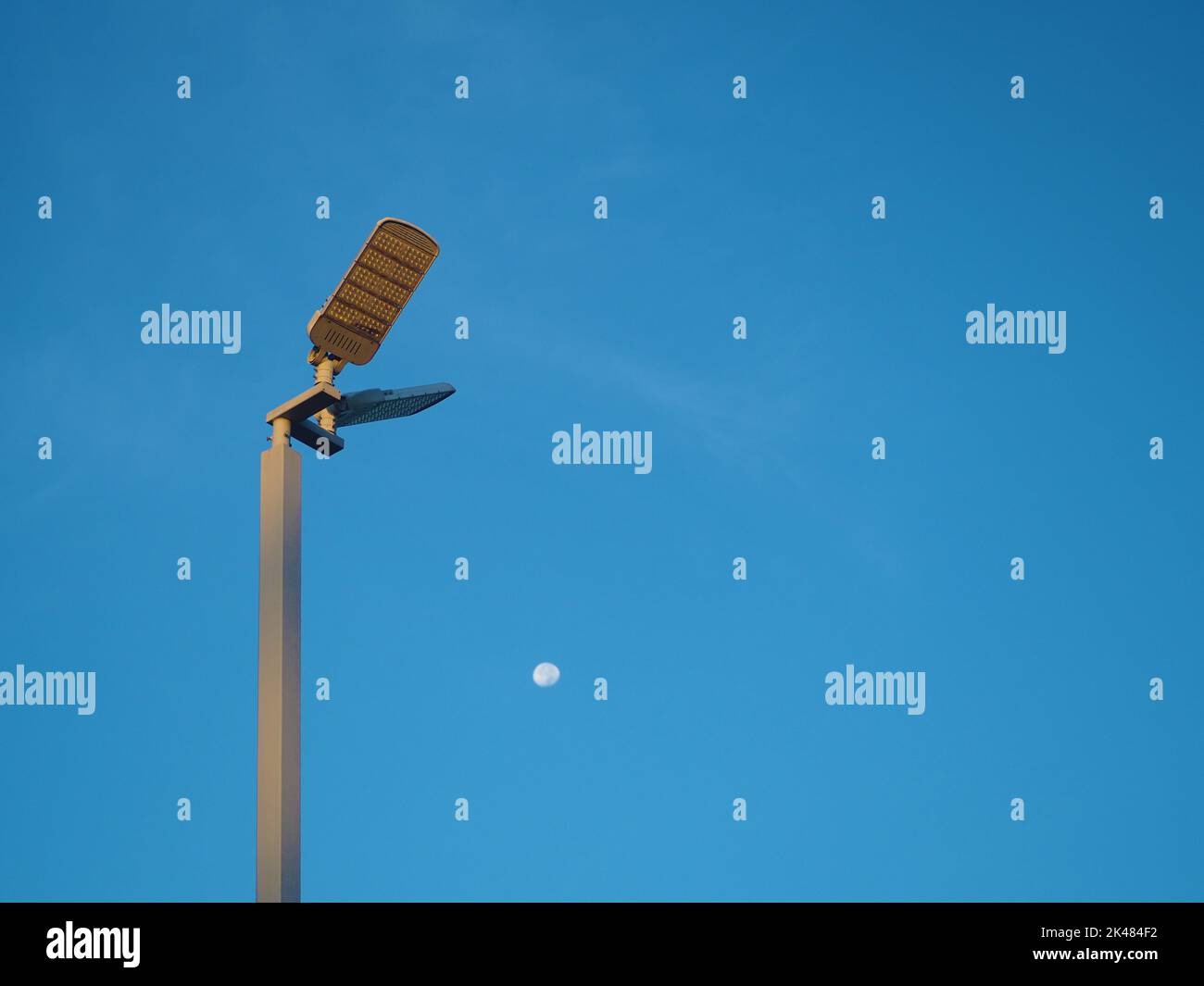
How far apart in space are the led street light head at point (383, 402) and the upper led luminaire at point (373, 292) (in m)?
0.44

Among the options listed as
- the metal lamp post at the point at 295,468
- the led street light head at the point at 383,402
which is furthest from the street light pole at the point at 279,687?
the led street light head at the point at 383,402

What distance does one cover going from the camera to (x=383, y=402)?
68.6ft

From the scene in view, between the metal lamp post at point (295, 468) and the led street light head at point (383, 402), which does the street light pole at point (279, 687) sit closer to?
the metal lamp post at point (295, 468)

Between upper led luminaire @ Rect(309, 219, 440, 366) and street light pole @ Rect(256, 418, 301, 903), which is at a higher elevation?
upper led luminaire @ Rect(309, 219, 440, 366)

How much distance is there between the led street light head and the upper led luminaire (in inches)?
17.4

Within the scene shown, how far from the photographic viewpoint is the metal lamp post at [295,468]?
1781cm

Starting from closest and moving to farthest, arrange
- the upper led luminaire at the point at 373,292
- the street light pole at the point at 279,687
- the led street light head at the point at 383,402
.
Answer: the street light pole at the point at 279,687 → the upper led luminaire at the point at 373,292 → the led street light head at the point at 383,402

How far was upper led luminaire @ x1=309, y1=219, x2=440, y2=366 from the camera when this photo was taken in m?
20.0

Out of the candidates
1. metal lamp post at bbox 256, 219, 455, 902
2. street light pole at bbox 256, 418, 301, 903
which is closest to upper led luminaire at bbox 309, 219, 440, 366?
metal lamp post at bbox 256, 219, 455, 902

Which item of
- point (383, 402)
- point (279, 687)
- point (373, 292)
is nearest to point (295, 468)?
point (383, 402)

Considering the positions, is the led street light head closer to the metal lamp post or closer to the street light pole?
the metal lamp post
